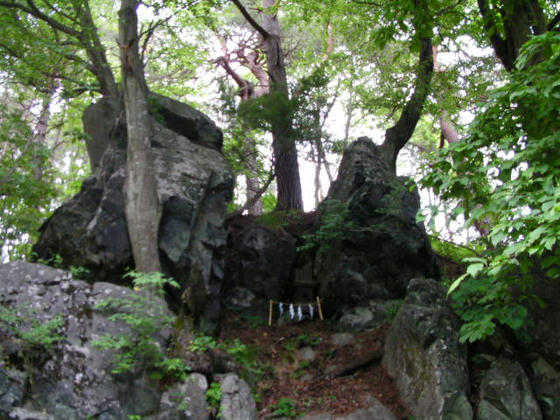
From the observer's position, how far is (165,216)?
8656 mm

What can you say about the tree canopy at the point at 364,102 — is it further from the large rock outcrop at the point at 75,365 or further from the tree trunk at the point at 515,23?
the large rock outcrop at the point at 75,365

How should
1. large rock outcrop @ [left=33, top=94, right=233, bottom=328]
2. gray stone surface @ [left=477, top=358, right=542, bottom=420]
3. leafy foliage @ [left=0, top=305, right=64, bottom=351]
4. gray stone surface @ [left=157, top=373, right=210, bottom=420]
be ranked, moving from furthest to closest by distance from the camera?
1. large rock outcrop @ [left=33, top=94, right=233, bottom=328]
2. gray stone surface @ [left=477, top=358, right=542, bottom=420]
3. gray stone surface @ [left=157, top=373, right=210, bottom=420]
4. leafy foliage @ [left=0, top=305, right=64, bottom=351]

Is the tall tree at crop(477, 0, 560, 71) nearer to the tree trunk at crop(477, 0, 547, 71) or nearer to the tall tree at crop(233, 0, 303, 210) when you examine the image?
the tree trunk at crop(477, 0, 547, 71)

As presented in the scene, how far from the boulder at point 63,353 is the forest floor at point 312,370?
7.45 ft

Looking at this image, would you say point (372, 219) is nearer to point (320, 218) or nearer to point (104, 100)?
point (320, 218)

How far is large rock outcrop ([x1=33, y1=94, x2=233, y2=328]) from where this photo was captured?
26.8 ft

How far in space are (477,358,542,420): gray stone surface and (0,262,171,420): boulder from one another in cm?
429

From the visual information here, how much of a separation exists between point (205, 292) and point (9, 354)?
3.89 meters

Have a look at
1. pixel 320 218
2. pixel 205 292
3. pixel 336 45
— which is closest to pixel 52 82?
pixel 205 292

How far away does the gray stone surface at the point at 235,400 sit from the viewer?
602 cm

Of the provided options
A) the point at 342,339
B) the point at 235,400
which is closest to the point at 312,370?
the point at 342,339

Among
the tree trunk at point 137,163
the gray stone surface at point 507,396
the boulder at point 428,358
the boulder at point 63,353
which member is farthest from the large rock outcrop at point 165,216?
the gray stone surface at point 507,396

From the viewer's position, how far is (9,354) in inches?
206

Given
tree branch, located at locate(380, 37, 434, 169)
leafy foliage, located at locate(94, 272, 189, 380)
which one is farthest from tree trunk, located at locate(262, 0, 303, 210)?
leafy foliage, located at locate(94, 272, 189, 380)
